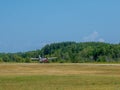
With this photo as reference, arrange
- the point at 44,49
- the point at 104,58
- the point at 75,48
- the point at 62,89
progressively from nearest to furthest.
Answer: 1. the point at 62,89
2. the point at 104,58
3. the point at 75,48
4. the point at 44,49

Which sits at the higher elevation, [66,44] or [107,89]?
[66,44]

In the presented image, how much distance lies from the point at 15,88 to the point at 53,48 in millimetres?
141430

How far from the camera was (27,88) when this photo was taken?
28281mm

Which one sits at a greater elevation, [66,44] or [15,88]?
[66,44]

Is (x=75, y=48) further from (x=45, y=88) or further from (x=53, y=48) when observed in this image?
(x=45, y=88)

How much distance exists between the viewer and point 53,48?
170 meters

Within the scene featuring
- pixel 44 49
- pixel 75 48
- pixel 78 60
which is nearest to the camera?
pixel 78 60

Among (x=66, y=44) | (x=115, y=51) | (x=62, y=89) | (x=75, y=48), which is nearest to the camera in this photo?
(x=62, y=89)

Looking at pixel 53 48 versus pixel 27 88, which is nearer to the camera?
pixel 27 88

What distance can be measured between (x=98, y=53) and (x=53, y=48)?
68893 mm

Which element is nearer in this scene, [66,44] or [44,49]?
[44,49]

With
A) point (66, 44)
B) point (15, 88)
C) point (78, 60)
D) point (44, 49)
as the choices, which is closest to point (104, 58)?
point (78, 60)

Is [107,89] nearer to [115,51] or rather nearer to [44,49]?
[115,51]

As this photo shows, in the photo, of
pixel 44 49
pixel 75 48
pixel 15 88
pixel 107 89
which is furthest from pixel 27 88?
pixel 44 49
